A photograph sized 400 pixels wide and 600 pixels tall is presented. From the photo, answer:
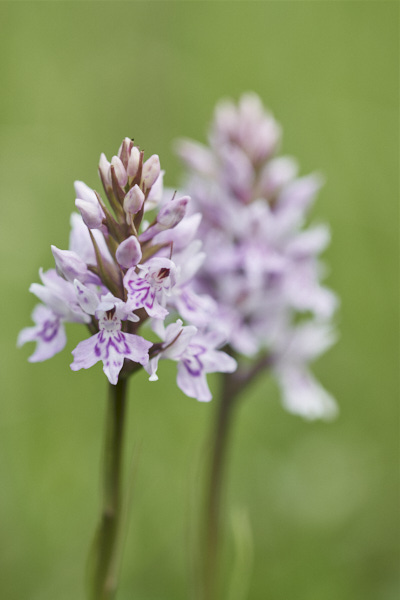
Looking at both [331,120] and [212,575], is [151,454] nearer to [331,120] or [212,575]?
[212,575]

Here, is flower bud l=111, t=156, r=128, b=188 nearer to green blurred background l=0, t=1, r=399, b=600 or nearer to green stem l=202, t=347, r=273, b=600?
green blurred background l=0, t=1, r=399, b=600

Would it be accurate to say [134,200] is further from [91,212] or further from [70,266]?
[70,266]

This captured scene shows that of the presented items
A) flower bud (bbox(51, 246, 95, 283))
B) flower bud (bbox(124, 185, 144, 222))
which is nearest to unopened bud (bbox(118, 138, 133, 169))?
flower bud (bbox(124, 185, 144, 222))

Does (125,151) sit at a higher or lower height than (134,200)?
higher

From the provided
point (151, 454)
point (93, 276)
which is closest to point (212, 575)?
point (151, 454)

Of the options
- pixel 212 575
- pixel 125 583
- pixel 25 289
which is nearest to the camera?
pixel 212 575

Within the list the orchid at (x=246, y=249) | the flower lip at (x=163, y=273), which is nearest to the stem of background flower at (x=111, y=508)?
the flower lip at (x=163, y=273)

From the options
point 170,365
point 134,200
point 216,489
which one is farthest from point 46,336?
point 170,365
